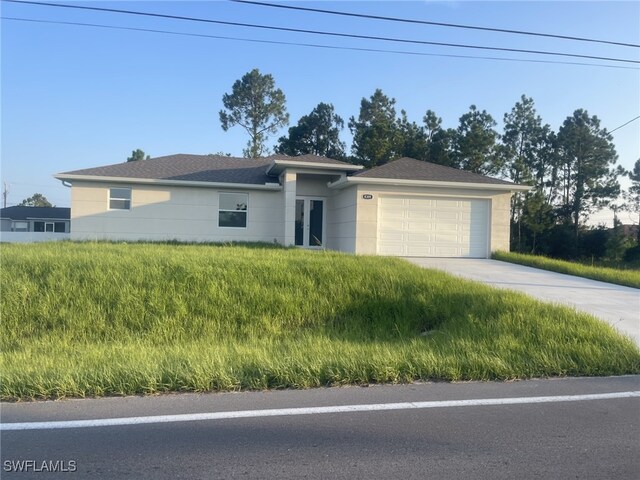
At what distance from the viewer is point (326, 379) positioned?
567 centimetres

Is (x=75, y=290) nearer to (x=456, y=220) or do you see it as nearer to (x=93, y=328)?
(x=93, y=328)

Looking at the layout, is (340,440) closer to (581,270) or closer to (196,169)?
(581,270)

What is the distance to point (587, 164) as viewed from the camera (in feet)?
136

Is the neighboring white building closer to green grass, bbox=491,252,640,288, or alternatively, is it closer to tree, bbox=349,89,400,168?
tree, bbox=349,89,400,168

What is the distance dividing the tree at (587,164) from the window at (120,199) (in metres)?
36.1

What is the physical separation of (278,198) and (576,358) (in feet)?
48.8

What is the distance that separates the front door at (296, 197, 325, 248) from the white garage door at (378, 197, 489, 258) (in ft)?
13.2

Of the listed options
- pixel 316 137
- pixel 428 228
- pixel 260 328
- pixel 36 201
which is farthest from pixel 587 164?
pixel 36 201

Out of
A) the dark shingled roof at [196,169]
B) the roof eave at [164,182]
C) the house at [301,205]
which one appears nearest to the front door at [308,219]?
the house at [301,205]

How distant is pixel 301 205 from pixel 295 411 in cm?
1613

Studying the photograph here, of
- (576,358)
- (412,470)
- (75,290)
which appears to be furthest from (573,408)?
(75,290)

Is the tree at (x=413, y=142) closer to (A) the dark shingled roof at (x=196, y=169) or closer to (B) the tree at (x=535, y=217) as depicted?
(B) the tree at (x=535, y=217)

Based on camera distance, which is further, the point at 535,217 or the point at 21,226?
the point at 21,226

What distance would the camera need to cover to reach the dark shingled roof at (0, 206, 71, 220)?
1716 inches
